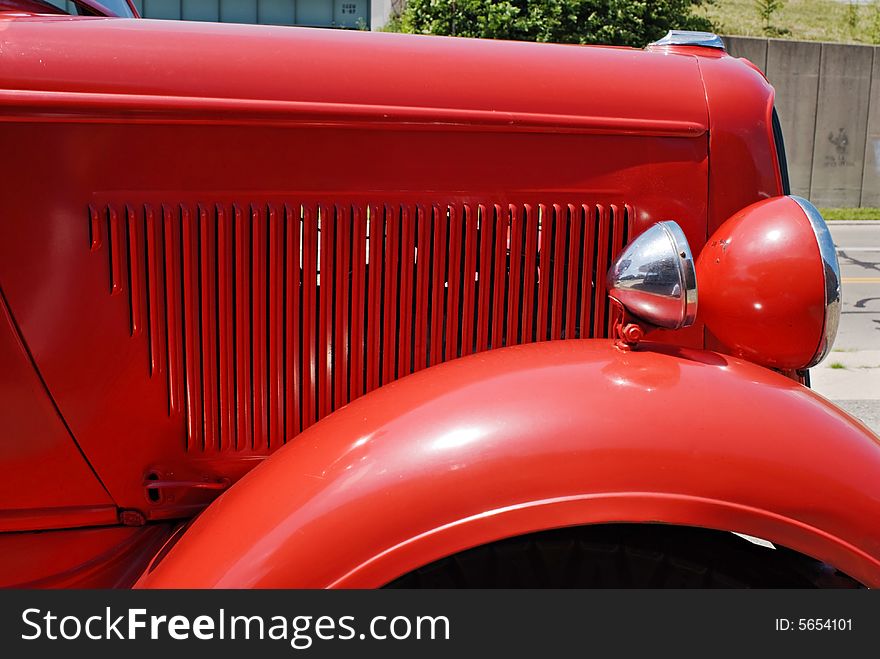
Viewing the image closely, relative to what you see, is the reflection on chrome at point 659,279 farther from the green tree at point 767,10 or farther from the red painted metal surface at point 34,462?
the green tree at point 767,10

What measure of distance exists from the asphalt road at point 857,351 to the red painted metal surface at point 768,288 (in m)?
3.17

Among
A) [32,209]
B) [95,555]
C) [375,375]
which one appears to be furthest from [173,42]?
[95,555]

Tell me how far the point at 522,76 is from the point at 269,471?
0.94 m

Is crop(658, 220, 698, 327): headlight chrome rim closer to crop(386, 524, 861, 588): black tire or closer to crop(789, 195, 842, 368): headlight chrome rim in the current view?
crop(789, 195, 842, 368): headlight chrome rim

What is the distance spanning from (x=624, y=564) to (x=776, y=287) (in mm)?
563

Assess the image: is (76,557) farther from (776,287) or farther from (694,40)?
(694,40)

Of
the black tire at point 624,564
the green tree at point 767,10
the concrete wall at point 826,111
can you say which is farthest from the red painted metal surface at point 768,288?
the green tree at point 767,10

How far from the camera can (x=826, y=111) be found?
15188 millimetres

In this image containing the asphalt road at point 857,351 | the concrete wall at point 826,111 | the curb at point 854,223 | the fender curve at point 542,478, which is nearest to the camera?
the fender curve at point 542,478

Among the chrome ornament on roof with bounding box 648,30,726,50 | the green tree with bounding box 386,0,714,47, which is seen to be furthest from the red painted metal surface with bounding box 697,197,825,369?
the green tree with bounding box 386,0,714,47

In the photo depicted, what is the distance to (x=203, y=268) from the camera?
5.44ft

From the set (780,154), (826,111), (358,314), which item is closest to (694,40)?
(780,154)

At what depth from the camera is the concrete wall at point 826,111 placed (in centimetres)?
1499

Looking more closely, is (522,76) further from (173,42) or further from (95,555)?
(95,555)
